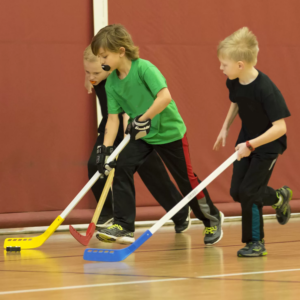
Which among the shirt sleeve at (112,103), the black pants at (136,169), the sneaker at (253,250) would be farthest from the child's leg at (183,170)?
the sneaker at (253,250)

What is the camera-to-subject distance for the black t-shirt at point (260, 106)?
260 cm

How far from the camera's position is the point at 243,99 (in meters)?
2.71

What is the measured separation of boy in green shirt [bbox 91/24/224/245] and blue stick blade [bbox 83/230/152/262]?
31cm

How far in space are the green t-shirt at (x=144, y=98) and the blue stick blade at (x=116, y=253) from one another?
729 mm

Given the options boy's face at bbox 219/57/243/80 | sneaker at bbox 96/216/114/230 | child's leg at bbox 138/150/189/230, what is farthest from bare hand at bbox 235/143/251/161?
sneaker at bbox 96/216/114/230

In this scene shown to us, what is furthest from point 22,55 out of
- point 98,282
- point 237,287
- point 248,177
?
point 237,287

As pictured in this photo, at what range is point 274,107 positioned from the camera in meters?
2.59

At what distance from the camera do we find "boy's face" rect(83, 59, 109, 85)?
3553 millimetres

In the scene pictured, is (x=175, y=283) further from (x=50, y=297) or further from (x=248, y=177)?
(x=248, y=177)

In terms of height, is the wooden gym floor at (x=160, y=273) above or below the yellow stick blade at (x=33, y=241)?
below

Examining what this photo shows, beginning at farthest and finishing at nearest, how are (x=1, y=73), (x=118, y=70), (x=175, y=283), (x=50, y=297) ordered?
(x=1, y=73) < (x=118, y=70) < (x=175, y=283) < (x=50, y=297)

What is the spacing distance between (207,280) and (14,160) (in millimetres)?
2654

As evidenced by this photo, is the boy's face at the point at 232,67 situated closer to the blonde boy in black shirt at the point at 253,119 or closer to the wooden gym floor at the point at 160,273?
the blonde boy in black shirt at the point at 253,119

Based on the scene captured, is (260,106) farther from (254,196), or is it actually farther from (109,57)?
(109,57)
